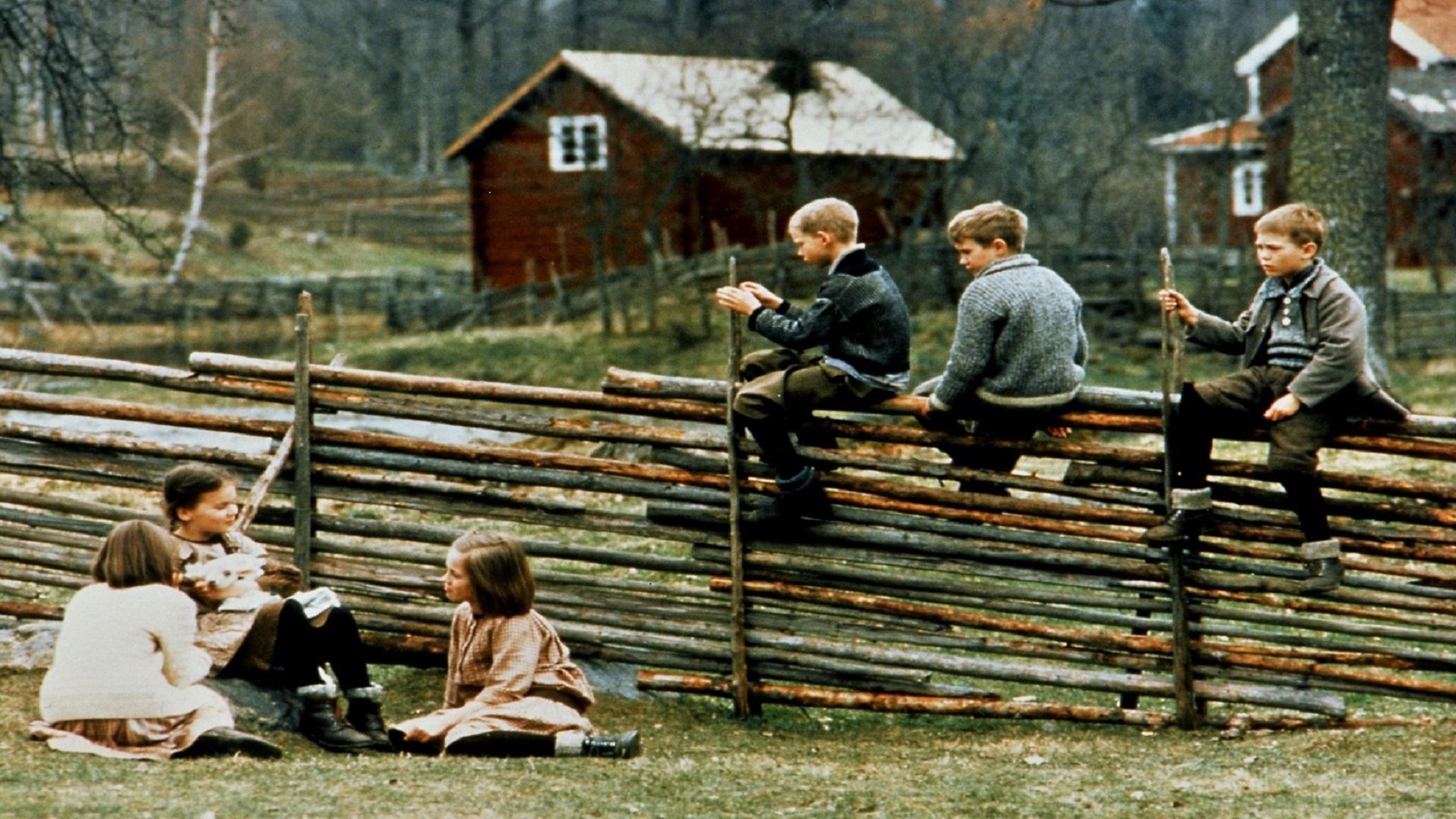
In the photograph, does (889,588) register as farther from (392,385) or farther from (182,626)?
(182,626)

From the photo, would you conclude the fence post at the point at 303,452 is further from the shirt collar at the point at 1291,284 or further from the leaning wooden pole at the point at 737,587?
the shirt collar at the point at 1291,284

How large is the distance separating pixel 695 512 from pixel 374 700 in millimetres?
1523

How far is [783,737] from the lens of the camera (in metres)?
6.61

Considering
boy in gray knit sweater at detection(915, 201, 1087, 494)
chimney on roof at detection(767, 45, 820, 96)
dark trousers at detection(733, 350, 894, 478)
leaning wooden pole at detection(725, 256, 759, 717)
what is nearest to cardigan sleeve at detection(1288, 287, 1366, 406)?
boy in gray knit sweater at detection(915, 201, 1087, 494)

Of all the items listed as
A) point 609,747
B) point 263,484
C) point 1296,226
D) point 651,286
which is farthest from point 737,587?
point 651,286

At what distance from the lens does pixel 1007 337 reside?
20.7 ft

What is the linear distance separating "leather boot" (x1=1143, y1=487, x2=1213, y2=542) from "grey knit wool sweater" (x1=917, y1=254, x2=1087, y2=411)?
0.55m

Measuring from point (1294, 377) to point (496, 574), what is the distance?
2845 millimetres

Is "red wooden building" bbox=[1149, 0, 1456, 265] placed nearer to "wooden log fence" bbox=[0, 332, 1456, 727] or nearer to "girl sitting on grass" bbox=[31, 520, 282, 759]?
"wooden log fence" bbox=[0, 332, 1456, 727]

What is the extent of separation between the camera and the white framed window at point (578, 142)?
98.1ft

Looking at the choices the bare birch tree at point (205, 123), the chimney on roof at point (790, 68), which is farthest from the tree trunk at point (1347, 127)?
the bare birch tree at point (205, 123)

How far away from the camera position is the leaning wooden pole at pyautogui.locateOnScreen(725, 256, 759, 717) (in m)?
6.75

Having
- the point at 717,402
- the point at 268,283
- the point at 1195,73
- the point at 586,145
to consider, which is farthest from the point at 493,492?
the point at 1195,73

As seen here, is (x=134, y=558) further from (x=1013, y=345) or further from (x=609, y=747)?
(x=1013, y=345)
